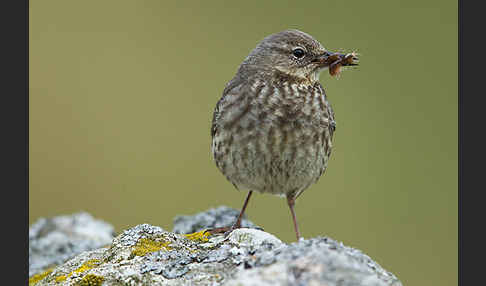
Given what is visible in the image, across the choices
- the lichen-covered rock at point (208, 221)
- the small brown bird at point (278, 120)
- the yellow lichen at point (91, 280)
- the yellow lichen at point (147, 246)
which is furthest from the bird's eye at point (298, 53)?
the yellow lichen at point (91, 280)

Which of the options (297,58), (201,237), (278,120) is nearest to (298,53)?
(297,58)

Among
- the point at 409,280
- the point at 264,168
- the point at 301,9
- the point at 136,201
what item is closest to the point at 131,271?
the point at 264,168

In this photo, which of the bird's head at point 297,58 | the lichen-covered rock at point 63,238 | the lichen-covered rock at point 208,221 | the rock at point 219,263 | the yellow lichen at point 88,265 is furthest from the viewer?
the lichen-covered rock at point 208,221

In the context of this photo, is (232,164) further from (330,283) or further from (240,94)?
(330,283)

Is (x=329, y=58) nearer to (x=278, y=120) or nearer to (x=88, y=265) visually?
(x=278, y=120)

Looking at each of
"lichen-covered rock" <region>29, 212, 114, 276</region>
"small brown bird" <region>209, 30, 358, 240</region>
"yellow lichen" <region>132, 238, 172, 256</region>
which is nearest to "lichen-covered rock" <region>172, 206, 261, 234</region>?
"small brown bird" <region>209, 30, 358, 240</region>

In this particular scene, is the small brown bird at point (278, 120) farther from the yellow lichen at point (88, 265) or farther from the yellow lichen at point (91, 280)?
the yellow lichen at point (91, 280)
